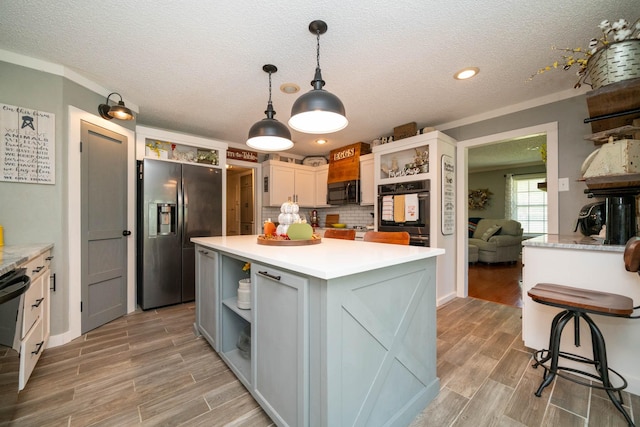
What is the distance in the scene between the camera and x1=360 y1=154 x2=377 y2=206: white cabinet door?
4.16 meters

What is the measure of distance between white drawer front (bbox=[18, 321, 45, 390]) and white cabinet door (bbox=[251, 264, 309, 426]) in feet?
4.32

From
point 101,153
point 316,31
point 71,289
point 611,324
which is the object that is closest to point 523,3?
point 316,31

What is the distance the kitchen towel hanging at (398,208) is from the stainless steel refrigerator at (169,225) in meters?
2.49

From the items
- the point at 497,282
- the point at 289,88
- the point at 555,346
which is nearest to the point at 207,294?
the point at 289,88

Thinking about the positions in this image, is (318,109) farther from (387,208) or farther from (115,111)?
(387,208)

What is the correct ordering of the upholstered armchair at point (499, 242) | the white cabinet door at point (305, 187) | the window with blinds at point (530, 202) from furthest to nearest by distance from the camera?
the window with blinds at point (530, 202)
the upholstered armchair at point (499, 242)
the white cabinet door at point (305, 187)

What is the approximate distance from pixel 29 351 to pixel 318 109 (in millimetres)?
2317

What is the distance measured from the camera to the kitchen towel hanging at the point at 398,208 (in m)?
3.53

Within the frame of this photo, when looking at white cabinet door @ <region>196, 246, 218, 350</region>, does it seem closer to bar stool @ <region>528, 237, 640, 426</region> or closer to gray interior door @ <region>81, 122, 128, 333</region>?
gray interior door @ <region>81, 122, 128, 333</region>

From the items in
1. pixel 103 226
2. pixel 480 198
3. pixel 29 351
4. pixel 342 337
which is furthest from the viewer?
pixel 480 198

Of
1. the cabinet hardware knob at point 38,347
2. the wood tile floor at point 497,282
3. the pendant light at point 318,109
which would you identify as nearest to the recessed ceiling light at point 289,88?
the pendant light at point 318,109

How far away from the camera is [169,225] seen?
3.26 m

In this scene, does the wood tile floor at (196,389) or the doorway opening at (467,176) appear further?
the doorway opening at (467,176)

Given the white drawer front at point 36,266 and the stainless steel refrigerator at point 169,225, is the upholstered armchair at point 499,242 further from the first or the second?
the white drawer front at point 36,266
